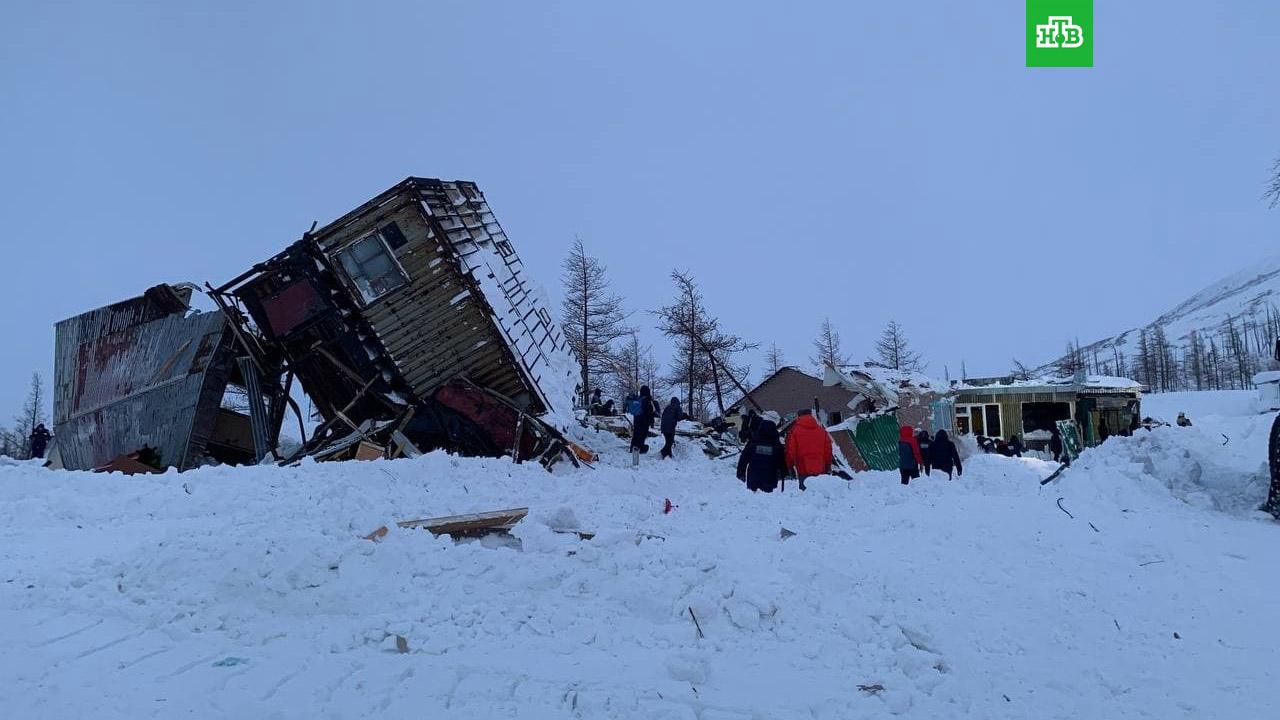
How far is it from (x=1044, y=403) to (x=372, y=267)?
3099 cm

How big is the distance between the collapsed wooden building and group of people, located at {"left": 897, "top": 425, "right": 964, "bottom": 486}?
20.1 ft

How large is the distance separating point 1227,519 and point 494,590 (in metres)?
7.59

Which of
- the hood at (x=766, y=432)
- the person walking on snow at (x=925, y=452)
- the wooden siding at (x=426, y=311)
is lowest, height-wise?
the person walking on snow at (x=925, y=452)

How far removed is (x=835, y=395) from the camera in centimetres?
2420

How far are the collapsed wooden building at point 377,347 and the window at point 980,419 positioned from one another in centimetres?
2516

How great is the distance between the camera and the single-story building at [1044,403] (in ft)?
107

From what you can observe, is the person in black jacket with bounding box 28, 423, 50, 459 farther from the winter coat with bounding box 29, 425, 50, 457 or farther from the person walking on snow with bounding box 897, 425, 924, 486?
the person walking on snow with bounding box 897, 425, 924, 486

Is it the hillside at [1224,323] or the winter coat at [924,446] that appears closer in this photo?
the winter coat at [924,446]

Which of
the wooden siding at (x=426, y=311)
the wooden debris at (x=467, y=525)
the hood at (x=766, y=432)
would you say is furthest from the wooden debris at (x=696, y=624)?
the wooden siding at (x=426, y=311)

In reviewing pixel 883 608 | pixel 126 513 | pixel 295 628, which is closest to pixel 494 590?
pixel 295 628

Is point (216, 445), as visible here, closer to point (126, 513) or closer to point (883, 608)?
point (126, 513)

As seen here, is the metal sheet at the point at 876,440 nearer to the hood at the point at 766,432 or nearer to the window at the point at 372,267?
the hood at the point at 766,432

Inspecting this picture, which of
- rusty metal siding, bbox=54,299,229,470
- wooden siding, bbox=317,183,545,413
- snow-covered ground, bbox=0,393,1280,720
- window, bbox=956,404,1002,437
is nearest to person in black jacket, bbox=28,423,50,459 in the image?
rusty metal siding, bbox=54,299,229,470

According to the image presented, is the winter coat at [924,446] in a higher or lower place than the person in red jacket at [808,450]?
lower
